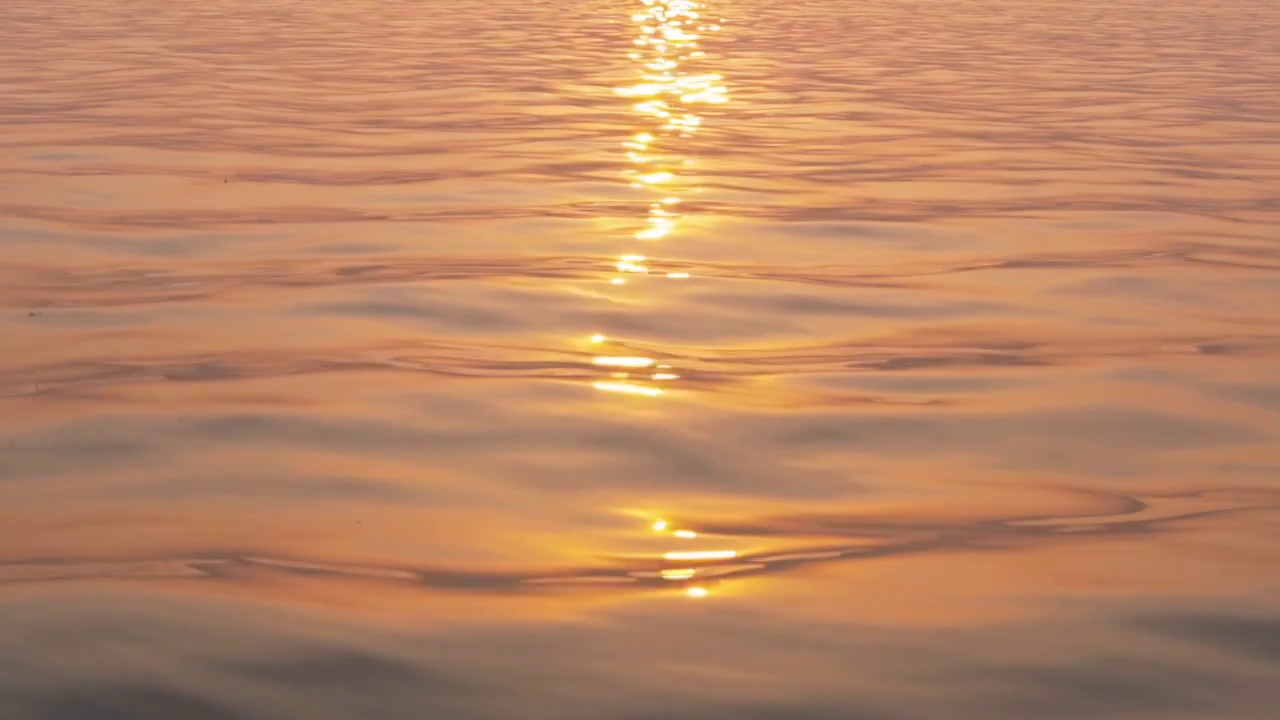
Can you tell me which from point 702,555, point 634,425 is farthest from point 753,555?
point 634,425

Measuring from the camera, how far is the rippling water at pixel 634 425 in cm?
205

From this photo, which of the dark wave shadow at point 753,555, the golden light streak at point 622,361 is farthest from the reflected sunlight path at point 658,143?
the dark wave shadow at point 753,555

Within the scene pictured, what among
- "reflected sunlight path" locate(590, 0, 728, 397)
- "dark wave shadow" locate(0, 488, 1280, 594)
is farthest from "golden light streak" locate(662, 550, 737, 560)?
"reflected sunlight path" locate(590, 0, 728, 397)

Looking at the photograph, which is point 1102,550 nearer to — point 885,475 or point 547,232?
point 885,475

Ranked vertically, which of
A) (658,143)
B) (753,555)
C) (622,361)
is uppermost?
(753,555)

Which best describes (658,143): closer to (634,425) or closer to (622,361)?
(622,361)

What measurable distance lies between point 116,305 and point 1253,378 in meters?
2.36

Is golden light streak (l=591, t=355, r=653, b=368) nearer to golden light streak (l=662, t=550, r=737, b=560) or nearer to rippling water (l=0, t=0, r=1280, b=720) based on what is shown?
rippling water (l=0, t=0, r=1280, b=720)

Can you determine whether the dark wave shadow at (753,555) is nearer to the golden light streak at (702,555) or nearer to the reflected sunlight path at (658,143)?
the golden light streak at (702,555)

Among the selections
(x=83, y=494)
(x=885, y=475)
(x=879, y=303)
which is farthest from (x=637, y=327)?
(x=83, y=494)

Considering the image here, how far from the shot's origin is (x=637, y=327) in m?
3.78

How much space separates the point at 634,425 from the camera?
3.01 meters

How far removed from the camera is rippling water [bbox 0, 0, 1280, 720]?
6.72 ft

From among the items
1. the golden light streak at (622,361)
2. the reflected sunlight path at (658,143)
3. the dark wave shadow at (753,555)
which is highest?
the dark wave shadow at (753,555)
